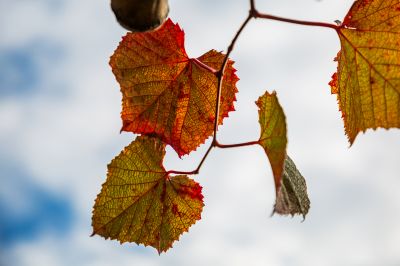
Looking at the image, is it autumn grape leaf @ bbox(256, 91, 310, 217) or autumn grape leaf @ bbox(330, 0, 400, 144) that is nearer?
autumn grape leaf @ bbox(256, 91, 310, 217)

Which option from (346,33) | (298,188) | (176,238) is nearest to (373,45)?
(346,33)

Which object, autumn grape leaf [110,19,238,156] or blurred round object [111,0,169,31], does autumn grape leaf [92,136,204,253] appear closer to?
autumn grape leaf [110,19,238,156]

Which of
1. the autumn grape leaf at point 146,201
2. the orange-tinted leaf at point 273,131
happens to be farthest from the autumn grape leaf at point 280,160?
the autumn grape leaf at point 146,201

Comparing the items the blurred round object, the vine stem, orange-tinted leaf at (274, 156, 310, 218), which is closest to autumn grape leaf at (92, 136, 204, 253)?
the vine stem

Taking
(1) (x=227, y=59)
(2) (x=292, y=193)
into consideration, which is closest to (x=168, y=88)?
(1) (x=227, y=59)

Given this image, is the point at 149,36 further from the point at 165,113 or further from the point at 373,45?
the point at 373,45
